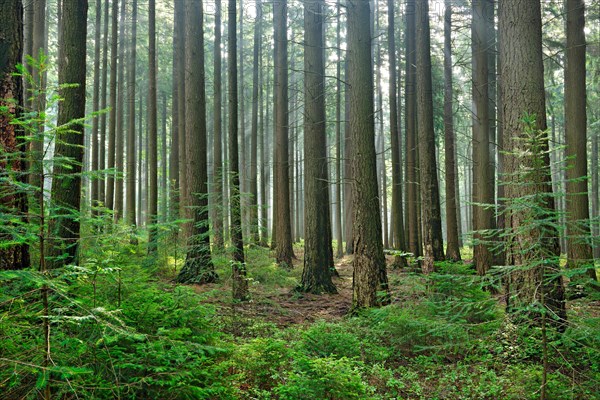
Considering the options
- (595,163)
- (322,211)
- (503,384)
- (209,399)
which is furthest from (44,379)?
(595,163)

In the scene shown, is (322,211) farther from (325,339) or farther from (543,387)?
(543,387)

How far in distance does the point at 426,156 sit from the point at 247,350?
7.67m

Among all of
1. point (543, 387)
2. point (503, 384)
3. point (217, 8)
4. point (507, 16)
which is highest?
point (217, 8)

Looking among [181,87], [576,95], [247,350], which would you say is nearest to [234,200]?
[247,350]

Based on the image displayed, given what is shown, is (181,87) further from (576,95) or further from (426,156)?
(576,95)

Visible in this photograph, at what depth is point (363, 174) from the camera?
799cm

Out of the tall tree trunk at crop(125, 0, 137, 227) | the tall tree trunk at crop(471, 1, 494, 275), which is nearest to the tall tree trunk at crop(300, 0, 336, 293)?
the tall tree trunk at crop(471, 1, 494, 275)

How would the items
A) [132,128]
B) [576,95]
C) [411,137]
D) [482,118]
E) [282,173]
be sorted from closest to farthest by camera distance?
1. [576,95]
2. [482,118]
3. [282,173]
4. [411,137]
5. [132,128]

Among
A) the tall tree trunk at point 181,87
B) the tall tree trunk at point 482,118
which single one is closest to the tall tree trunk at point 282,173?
the tall tree trunk at point 181,87

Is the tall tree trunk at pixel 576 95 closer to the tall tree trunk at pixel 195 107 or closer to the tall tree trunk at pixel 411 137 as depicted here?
the tall tree trunk at pixel 411 137

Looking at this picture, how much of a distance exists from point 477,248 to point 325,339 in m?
8.16

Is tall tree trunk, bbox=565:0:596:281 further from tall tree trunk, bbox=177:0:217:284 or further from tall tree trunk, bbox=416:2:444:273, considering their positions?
tall tree trunk, bbox=177:0:217:284

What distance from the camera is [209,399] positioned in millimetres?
3777

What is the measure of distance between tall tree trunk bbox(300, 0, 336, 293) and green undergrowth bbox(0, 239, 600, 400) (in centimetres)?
347
